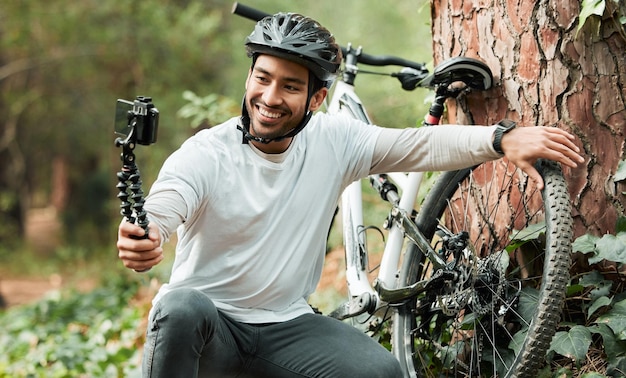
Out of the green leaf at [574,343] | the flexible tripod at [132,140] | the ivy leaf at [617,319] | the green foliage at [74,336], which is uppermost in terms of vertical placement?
the flexible tripod at [132,140]

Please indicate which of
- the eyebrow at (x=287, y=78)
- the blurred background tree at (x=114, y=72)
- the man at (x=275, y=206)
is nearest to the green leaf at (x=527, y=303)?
the man at (x=275, y=206)

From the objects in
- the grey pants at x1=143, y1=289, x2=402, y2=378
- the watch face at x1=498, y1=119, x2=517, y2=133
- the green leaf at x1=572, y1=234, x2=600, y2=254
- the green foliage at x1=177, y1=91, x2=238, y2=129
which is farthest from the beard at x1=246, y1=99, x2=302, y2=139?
the green foliage at x1=177, y1=91, x2=238, y2=129

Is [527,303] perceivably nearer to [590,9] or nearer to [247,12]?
[590,9]

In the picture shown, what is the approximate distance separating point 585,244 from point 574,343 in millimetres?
340

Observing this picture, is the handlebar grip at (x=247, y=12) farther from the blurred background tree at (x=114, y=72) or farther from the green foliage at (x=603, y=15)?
the blurred background tree at (x=114, y=72)

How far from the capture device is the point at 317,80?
9.19 ft

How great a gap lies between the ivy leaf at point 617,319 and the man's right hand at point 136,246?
55.4 inches

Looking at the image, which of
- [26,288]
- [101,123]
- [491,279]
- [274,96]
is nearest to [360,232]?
[491,279]

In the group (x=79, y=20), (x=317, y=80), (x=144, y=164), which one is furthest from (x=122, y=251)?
(x=79, y=20)

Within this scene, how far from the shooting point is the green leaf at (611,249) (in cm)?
268

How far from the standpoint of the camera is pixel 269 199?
8.79 ft

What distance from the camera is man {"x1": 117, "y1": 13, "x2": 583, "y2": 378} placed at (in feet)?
8.34

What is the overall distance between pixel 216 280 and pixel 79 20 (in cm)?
1042

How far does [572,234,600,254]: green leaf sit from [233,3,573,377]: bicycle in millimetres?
105
